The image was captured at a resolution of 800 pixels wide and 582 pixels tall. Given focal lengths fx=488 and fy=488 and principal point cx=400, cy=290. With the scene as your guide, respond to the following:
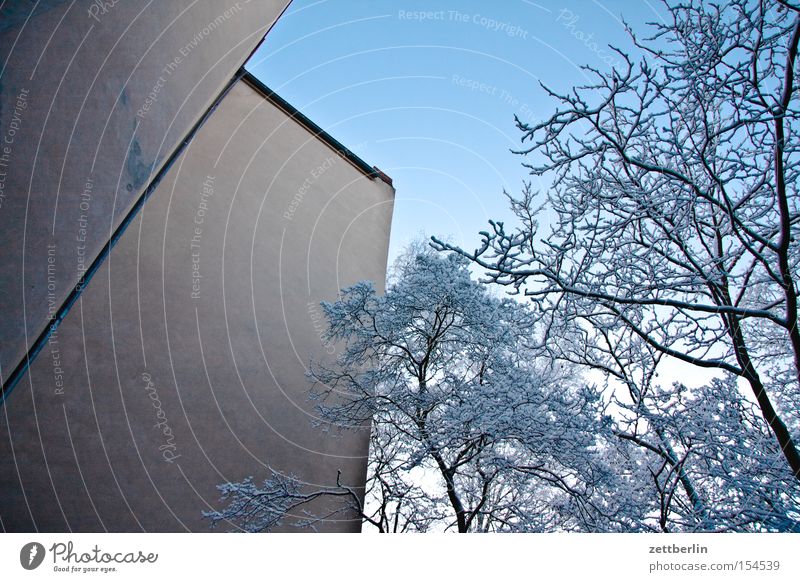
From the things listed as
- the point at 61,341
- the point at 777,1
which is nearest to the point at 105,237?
the point at 61,341

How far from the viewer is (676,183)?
119 inches

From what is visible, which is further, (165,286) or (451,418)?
(165,286)

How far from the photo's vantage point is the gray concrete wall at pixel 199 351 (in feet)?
13.9

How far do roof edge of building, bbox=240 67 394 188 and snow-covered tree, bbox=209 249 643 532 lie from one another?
353cm
